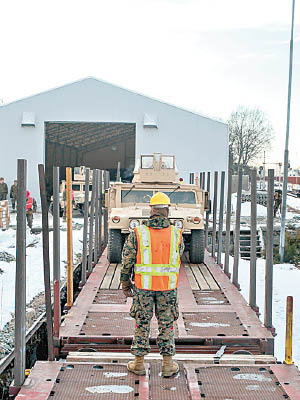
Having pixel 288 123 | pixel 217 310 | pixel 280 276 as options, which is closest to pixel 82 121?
pixel 288 123

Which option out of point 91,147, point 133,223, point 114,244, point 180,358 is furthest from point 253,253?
point 91,147

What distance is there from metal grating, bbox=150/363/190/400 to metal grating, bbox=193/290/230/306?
2310 mm

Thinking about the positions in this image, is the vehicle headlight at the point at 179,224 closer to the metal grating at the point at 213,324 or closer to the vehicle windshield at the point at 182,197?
the vehicle windshield at the point at 182,197

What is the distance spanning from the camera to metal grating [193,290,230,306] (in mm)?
6898

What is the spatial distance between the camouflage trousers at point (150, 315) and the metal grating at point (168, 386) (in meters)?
0.22

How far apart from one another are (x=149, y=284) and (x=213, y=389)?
0.99 meters

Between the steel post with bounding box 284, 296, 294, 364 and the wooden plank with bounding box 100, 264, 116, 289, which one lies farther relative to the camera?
the wooden plank with bounding box 100, 264, 116, 289

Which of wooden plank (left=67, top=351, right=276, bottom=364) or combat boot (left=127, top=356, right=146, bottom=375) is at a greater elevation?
combat boot (left=127, top=356, right=146, bottom=375)

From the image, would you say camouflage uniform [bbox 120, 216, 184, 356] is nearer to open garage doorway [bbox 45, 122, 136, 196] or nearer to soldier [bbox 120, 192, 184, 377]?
soldier [bbox 120, 192, 184, 377]

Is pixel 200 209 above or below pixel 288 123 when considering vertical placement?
below

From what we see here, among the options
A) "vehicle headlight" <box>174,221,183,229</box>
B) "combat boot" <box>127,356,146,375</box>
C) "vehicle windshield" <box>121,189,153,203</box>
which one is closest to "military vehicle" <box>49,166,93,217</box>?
"vehicle windshield" <box>121,189,153,203</box>

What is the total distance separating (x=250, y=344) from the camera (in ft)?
18.2

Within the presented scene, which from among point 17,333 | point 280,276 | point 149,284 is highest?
point 149,284

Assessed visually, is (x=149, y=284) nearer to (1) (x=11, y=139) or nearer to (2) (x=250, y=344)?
(2) (x=250, y=344)
